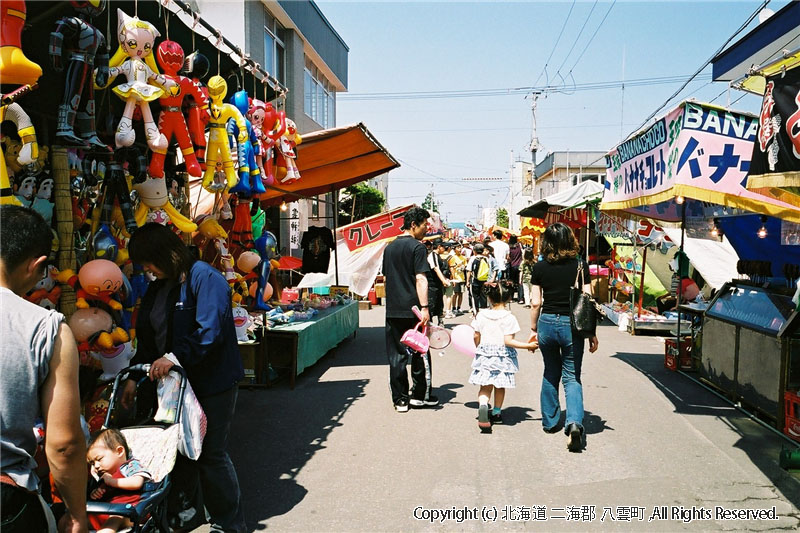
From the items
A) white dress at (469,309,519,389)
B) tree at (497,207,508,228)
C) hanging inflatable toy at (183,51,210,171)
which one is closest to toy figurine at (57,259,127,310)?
hanging inflatable toy at (183,51,210,171)

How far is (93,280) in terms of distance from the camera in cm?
407

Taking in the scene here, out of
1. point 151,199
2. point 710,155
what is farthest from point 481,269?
point 151,199

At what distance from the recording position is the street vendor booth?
224 inches

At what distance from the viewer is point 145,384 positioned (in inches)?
148

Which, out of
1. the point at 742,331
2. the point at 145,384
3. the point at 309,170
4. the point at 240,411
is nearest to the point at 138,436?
the point at 145,384

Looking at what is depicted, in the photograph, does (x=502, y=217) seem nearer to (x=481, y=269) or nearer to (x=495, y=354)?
(x=481, y=269)

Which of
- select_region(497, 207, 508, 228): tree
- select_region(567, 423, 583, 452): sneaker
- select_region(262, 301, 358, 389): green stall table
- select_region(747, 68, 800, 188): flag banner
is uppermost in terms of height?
select_region(497, 207, 508, 228): tree

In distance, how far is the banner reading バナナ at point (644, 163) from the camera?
6176mm

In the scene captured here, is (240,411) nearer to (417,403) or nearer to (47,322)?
(417,403)

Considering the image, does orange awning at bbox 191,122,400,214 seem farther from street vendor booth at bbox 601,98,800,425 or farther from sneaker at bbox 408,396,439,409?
street vendor booth at bbox 601,98,800,425

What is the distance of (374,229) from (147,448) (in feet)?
36.8

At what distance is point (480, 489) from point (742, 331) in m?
3.89

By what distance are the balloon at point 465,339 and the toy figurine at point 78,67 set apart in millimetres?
4038

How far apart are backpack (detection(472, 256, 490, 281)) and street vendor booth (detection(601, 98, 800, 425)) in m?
6.64
